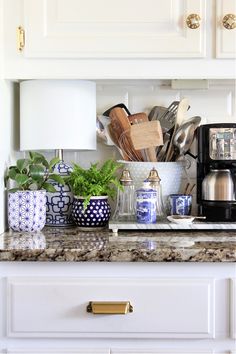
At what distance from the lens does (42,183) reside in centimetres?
161

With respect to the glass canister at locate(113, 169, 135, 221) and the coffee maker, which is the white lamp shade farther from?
the coffee maker

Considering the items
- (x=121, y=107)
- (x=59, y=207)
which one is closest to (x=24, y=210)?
(x=59, y=207)

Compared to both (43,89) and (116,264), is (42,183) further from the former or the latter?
(116,264)

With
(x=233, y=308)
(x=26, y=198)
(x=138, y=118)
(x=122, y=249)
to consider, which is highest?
(x=138, y=118)

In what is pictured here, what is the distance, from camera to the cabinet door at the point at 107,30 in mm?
1535

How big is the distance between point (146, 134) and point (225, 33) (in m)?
0.38

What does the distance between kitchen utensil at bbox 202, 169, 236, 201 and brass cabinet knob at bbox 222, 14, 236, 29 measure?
0.41 metres

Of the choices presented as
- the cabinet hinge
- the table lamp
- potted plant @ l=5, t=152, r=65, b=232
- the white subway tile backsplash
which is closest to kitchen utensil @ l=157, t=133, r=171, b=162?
the white subway tile backsplash

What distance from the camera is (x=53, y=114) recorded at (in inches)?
64.9

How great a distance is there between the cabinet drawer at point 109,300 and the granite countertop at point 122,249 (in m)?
0.06

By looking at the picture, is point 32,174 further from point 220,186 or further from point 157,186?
point 220,186

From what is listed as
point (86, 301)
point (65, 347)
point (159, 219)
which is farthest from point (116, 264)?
point (159, 219)

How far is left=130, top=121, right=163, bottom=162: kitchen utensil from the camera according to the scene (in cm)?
167

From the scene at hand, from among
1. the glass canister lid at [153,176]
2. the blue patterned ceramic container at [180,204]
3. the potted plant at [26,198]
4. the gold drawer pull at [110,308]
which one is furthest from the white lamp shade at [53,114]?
the gold drawer pull at [110,308]
